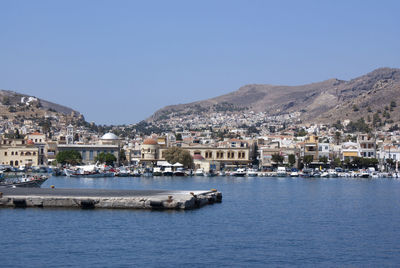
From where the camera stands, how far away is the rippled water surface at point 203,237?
91.2 ft

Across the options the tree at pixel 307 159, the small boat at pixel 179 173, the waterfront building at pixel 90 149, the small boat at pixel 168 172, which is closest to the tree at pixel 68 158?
the waterfront building at pixel 90 149

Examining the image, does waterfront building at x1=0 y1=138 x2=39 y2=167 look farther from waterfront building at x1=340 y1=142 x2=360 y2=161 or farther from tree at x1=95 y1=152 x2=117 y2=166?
waterfront building at x1=340 y1=142 x2=360 y2=161

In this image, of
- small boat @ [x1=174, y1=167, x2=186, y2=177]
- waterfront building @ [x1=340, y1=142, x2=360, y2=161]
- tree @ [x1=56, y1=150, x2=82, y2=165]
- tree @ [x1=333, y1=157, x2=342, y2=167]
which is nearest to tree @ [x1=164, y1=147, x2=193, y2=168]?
small boat @ [x1=174, y1=167, x2=186, y2=177]

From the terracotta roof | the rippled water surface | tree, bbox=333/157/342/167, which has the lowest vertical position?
the rippled water surface

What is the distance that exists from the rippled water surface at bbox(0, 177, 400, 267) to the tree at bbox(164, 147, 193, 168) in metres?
66.8

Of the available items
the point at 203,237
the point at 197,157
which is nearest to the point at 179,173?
the point at 197,157

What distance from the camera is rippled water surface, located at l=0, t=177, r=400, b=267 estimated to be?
27797 mm

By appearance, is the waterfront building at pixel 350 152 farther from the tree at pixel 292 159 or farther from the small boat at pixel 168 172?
the small boat at pixel 168 172

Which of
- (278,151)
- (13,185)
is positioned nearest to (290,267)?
(13,185)

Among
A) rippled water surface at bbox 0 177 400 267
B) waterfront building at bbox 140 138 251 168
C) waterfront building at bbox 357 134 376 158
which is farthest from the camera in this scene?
waterfront building at bbox 357 134 376 158

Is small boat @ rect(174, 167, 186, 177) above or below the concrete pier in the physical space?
above

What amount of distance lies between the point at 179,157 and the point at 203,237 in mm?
81101

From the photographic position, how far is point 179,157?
373ft

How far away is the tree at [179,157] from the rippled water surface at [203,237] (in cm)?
6675
